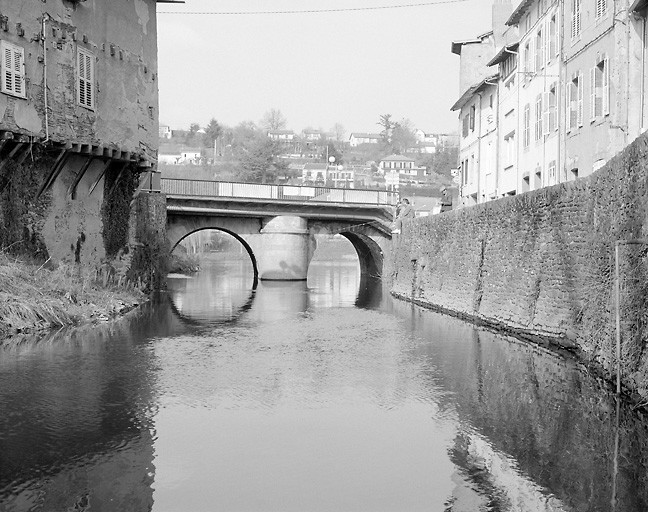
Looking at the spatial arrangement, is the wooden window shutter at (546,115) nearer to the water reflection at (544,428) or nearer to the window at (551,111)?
the window at (551,111)

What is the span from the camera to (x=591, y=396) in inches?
495

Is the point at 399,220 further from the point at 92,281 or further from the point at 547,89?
the point at 92,281

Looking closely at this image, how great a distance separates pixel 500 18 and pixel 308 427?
109ft

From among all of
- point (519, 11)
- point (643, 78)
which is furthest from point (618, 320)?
point (519, 11)

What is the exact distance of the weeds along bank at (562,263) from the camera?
40.1 ft

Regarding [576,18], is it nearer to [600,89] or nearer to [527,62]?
[600,89]

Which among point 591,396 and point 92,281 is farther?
point 92,281

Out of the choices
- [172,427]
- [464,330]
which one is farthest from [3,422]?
[464,330]

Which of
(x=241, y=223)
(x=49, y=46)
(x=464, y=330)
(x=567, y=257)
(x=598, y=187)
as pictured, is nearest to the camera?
(x=598, y=187)

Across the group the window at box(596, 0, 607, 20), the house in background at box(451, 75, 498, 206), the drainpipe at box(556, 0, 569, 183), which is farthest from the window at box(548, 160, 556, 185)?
the house in background at box(451, 75, 498, 206)

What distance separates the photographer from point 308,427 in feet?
36.0

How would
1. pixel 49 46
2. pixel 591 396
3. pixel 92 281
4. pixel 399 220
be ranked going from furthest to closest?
1. pixel 399 220
2. pixel 92 281
3. pixel 49 46
4. pixel 591 396

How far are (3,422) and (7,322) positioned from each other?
8.03 meters

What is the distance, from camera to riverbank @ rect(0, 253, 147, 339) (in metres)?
18.8
